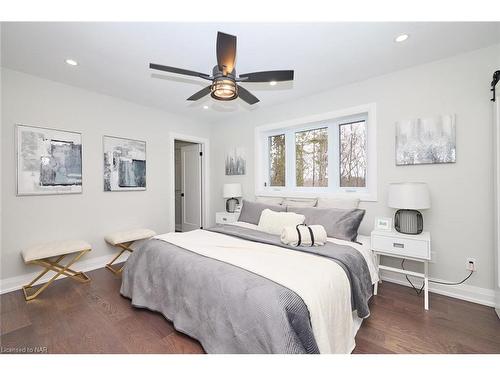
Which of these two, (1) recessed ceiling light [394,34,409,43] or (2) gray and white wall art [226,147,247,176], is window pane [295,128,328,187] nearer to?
(2) gray and white wall art [226,147,247,176]

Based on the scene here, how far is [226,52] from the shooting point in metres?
1.59

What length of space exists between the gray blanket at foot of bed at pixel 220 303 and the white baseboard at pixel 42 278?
56.9 inches

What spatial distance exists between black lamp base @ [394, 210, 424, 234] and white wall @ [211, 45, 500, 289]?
8.7 inches

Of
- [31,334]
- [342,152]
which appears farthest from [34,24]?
[342,152]

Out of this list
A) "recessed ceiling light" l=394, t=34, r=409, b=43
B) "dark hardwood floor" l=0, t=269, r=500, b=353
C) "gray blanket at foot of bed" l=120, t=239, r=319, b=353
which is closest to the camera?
"gray blanket at foot of bed" l=120, t=239, r=319, b=353

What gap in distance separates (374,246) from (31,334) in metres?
3.20

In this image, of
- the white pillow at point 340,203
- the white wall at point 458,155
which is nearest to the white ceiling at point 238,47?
the white wall at point 458,155

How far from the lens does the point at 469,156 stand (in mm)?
2242

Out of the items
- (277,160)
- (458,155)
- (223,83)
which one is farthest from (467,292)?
(223,83)

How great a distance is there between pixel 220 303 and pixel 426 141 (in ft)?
8.74

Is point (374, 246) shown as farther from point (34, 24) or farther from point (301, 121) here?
point (34, 24)

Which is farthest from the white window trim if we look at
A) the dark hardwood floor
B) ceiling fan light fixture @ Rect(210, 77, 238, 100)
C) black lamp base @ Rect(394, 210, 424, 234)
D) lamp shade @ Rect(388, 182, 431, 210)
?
ceiling fan light fixture @ Rect(210, 77, 238, 100)

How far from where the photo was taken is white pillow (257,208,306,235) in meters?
2.53

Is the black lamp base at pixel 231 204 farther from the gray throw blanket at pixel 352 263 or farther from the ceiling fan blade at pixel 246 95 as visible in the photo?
the ceiling fan blade at pixel 246 95
